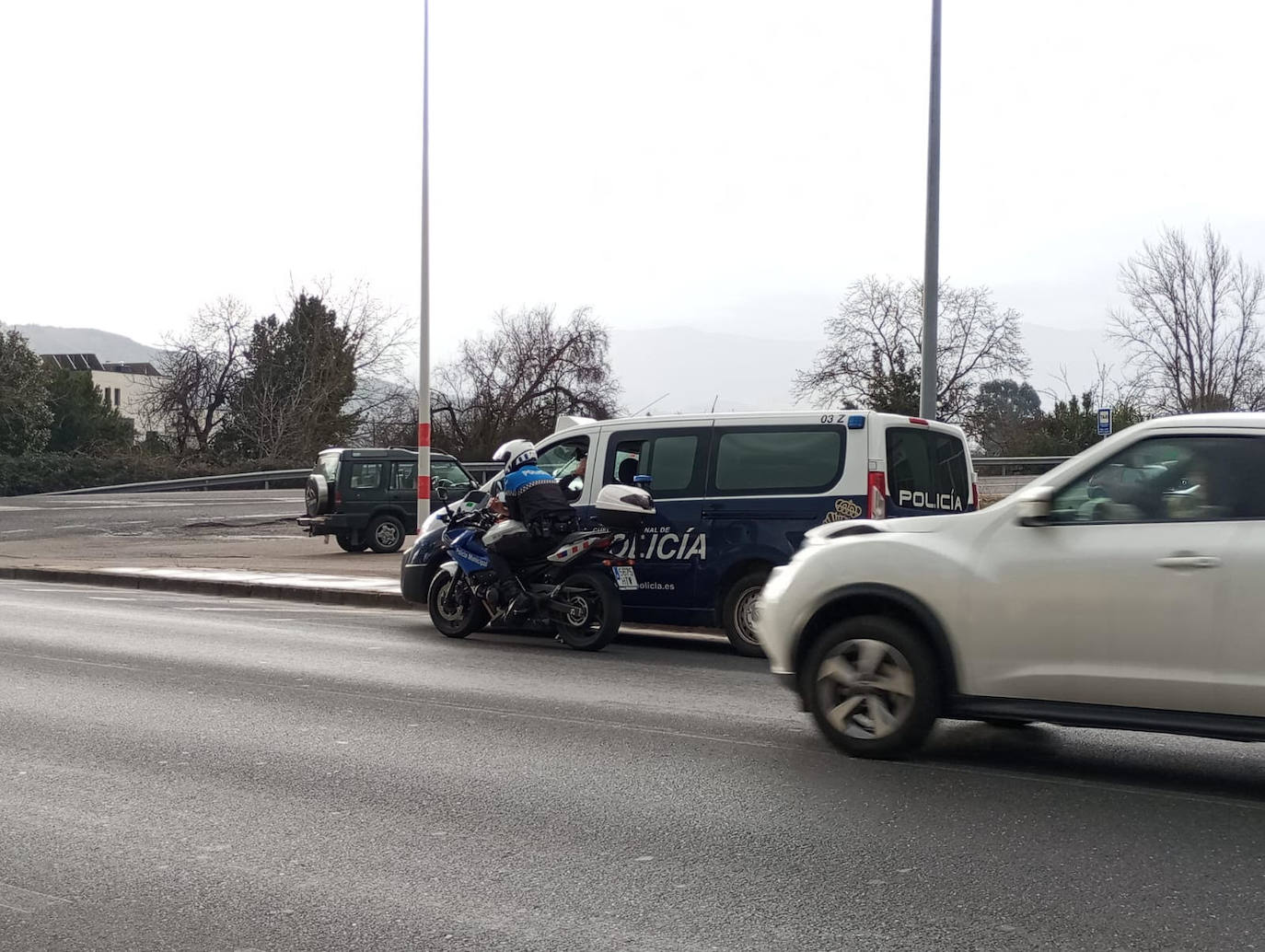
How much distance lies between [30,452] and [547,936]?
176ft

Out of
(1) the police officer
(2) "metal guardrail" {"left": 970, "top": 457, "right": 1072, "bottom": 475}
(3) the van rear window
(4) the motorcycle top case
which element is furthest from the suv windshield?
(2) "metal guardrail" {"left": 970, "top": 457, "right": 1072, "bottom": 475}

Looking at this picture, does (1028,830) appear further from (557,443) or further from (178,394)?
(178,394)

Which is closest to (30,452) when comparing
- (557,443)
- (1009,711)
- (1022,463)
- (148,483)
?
(148,483)

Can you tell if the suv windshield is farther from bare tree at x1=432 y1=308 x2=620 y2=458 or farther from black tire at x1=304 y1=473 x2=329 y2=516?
bare tree at x1=432 y1=308 x2=620 y2=458

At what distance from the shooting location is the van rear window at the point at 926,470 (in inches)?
428

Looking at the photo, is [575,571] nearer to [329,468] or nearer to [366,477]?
[366,477]

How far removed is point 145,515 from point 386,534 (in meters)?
12.7

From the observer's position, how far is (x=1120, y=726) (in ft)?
19.2

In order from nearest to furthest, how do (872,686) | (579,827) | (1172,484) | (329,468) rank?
(579,827)
(1172,484)
(872,686)
(329,468)

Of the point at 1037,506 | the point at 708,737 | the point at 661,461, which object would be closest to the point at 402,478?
the point at 661,461

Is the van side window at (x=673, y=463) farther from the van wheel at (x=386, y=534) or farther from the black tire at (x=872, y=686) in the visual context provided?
the van wheel at (x=386, y=534)

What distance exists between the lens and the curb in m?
15.6

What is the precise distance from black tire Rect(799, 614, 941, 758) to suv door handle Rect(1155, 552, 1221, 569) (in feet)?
3.92

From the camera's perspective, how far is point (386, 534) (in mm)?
23469
